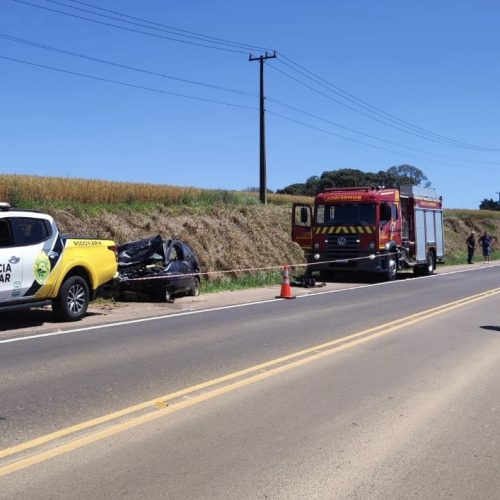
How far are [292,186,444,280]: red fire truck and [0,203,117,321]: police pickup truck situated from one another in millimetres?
11471

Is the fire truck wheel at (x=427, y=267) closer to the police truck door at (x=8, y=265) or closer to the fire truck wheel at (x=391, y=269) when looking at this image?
the fire truck wheel at (x=391, y=269)

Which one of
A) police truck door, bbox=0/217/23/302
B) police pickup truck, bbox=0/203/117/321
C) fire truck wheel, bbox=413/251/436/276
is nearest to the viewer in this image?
police truck door, bbox=0/217/23/302

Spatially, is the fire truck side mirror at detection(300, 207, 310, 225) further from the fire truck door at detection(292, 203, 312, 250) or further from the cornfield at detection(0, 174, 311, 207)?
the cornfield at detection(0, 174, 311, 207)

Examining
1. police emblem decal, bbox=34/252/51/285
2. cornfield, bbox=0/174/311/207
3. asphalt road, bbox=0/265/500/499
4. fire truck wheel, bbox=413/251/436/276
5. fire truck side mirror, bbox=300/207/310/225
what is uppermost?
cornfield, bbox=0/174/311/207

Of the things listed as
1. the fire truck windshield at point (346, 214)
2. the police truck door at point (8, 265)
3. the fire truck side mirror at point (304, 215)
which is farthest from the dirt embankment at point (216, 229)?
the police truck door at point (8, 265)

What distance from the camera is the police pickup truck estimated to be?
35.5ft

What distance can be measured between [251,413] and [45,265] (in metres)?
6.66

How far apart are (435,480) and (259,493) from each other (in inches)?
49.0

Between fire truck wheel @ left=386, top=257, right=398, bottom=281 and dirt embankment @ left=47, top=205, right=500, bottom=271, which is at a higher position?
dirt embankment @ left=47, top=205, right=500, bottom=271

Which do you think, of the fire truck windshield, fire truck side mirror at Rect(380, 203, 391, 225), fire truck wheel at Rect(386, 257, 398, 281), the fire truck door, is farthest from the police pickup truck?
fire truck wheel at Rect(386, 257, 398, 281)

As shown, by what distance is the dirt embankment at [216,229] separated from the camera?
21.5m

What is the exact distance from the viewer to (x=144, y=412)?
5.91 metres

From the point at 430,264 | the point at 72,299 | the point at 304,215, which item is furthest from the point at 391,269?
the point at 72,299

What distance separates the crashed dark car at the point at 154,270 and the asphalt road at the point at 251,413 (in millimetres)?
4621
